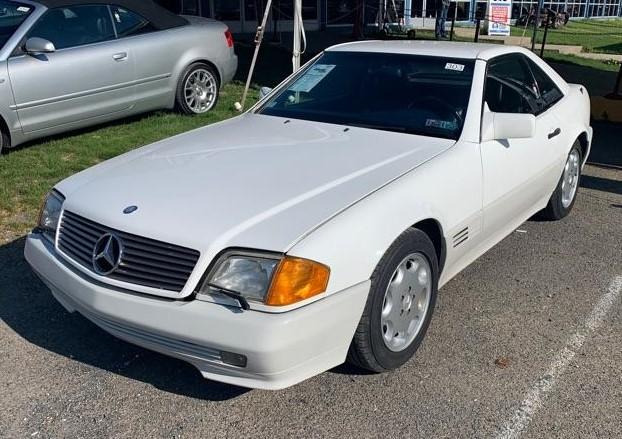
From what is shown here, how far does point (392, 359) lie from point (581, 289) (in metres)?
1.65

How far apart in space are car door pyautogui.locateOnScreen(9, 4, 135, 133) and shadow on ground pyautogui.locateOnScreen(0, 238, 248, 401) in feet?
9.29

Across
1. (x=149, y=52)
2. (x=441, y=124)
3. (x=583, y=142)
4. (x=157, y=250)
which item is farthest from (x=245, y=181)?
(x=149, y=52)

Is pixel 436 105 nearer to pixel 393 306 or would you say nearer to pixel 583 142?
pixel 393 306

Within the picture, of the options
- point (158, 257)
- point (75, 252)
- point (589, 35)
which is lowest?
point (589, 35)

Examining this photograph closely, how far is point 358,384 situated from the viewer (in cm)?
310

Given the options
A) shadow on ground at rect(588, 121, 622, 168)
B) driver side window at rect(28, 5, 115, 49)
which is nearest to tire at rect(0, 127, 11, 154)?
driver side window at rect(28, 5, 115, 49)

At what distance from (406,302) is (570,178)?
8.99ft

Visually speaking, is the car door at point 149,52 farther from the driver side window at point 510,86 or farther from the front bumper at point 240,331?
the front bumper at point 240,331

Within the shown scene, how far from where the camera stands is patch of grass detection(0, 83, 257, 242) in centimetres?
524

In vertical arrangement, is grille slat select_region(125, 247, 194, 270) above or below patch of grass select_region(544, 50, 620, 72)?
above

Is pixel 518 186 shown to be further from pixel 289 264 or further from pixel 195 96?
pixel 195 96

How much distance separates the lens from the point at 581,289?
410 cm

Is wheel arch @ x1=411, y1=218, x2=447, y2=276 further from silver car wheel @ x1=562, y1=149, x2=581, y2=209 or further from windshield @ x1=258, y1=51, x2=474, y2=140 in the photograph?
silver car wheel @ x1=562, y1=149, x2=581, y2=209

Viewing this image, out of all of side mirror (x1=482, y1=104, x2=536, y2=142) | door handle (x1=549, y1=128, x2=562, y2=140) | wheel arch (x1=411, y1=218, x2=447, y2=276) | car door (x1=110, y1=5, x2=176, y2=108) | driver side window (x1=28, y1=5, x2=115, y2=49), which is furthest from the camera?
car door (x1=110, y1=5, x2=176, y2=108)
